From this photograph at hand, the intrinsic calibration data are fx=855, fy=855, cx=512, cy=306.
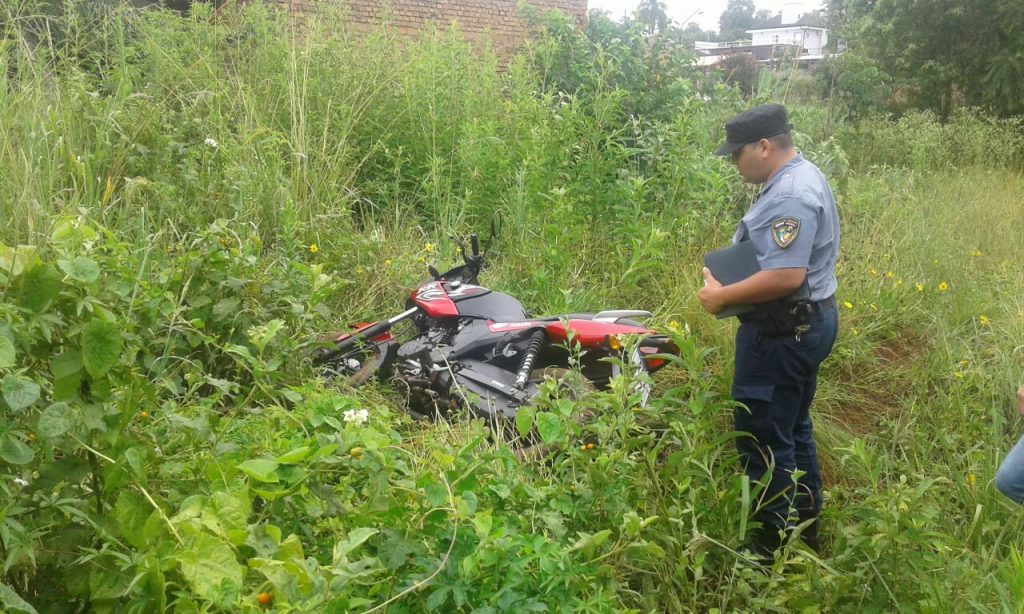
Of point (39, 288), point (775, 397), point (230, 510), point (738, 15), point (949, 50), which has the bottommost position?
point (738, 15)

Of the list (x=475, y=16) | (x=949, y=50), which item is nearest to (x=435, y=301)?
(x=475, y=16)

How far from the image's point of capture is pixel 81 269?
183 cm

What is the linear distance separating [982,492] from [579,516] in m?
1.95

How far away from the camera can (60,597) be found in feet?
6.51

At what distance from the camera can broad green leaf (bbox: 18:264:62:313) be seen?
1.80 metres

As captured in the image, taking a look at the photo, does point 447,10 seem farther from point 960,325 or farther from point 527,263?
point 960,325

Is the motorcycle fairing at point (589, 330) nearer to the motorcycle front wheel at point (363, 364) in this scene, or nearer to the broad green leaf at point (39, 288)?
the motorcycle front wheel at point (363, 364)

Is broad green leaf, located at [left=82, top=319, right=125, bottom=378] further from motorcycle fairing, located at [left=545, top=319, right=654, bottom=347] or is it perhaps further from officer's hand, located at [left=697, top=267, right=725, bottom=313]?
officer's hand, located at [left=697, top=267, right=725, bottom=313]

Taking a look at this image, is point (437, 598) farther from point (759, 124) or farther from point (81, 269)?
point (759, 124)

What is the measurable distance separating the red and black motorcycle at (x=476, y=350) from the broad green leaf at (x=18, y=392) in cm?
209

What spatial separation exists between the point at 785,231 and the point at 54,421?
2615 mm

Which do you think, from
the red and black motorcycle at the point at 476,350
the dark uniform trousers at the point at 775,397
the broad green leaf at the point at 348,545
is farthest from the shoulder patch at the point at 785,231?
the broad green leaf at the point at 348,545

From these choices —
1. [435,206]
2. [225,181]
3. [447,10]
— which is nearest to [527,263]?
[435,206]

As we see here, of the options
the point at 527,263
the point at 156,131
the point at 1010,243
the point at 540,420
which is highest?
the point at 156,131
